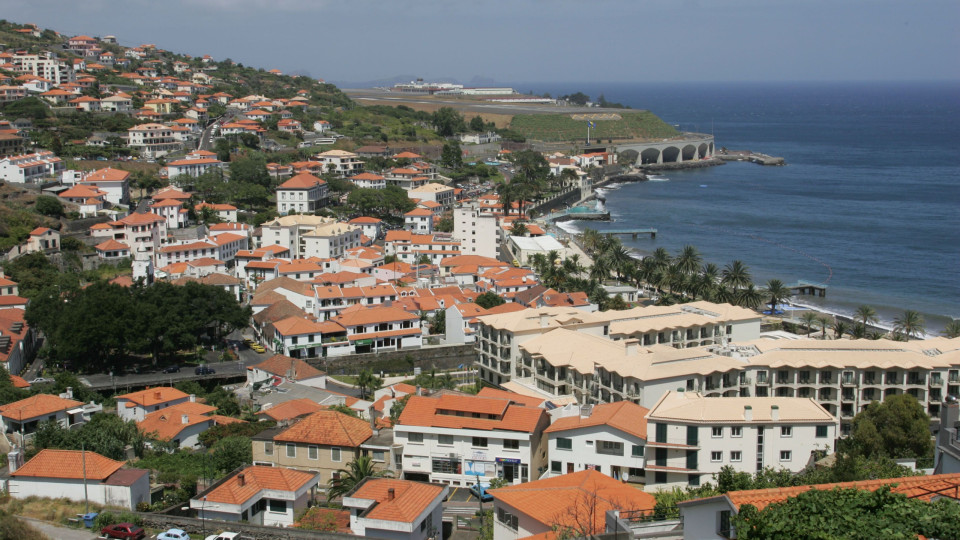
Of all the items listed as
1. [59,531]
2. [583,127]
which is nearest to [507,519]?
[59,531]

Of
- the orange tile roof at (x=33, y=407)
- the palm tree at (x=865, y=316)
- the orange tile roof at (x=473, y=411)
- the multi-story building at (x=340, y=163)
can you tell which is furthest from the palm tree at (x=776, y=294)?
the multi-story building at (x=340, y=163)

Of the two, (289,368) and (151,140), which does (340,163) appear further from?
(289,368)

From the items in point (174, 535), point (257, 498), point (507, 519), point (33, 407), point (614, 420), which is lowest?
point (33, 407)

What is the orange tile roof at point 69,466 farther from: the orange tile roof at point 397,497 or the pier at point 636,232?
the pier at point 636,232

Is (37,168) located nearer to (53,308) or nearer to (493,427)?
(53,308)

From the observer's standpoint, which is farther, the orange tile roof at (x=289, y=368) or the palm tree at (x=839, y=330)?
the palm tree at (x=839, y=330)

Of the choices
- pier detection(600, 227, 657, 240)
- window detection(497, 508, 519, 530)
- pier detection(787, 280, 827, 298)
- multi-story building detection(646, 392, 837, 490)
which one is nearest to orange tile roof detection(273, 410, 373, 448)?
window detection(497, 508, 519, 530)
